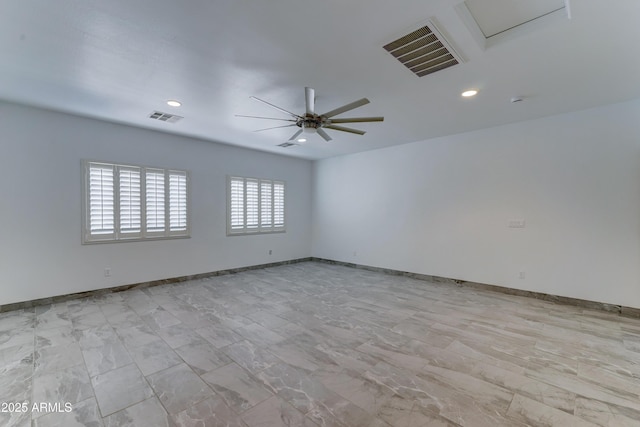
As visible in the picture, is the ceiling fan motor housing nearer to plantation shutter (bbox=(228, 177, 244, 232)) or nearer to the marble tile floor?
the marble tile floor

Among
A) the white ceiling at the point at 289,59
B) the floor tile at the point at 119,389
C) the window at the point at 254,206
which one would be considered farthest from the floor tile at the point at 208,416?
the window at the point at 254,206

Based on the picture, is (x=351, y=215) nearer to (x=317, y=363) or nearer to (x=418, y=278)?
(x=418, y=278)

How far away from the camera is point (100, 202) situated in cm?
457

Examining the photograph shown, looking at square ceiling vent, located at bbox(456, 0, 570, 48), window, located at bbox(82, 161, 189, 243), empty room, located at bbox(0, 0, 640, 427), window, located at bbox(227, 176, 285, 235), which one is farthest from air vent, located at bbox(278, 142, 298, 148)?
square ceiling vent, located at bbox(456, 0, 570, 48)

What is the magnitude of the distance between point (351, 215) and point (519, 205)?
3.60 metres

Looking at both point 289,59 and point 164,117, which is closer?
point 289,59

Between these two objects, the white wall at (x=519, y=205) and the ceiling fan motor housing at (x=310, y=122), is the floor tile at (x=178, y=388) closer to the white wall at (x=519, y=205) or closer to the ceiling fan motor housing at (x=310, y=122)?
the ceiling fan motor housing at (x=310, y=122)

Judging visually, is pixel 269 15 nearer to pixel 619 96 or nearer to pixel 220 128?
pixel 220 128

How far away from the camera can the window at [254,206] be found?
637 cm

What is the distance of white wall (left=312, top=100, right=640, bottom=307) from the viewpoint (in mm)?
3938

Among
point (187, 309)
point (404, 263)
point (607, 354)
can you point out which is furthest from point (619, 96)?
point (187, 309)

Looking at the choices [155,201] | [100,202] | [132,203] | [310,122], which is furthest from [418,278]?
[100,202]

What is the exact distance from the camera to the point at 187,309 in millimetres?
4000

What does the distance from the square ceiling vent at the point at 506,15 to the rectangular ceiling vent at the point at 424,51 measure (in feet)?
0.76
